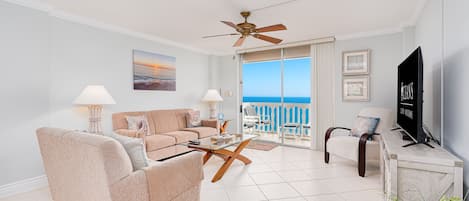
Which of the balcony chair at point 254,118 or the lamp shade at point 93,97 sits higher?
the lamp shade at point 93,97

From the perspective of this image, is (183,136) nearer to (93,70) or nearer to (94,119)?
(94,119)

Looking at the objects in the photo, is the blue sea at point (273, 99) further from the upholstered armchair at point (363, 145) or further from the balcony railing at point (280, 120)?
the upholstered armchair at point (363, 145)

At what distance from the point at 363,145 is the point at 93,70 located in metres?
4.18

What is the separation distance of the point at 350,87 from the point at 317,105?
711mm

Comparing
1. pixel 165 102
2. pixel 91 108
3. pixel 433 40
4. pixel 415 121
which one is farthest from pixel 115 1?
pixel 433 40

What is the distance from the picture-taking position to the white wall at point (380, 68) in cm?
382

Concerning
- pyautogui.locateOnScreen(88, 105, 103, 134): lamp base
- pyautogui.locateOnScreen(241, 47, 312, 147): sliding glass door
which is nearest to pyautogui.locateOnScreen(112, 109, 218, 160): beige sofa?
pyautogui.locateOnScreen(88, 105, 103, 134): lamp base

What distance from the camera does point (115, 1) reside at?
8.87 ft

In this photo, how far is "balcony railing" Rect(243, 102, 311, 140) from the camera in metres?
5.59

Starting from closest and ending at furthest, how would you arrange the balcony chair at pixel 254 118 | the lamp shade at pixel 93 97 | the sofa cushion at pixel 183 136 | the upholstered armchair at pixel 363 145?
the lamp shade at pixel 93 97 < the upholstered armchair at pixel 363 145 < the sofa cushion at pixel 183 136 < the balcony chair at pixel 254 118

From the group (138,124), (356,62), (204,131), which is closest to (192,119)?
(204,131)

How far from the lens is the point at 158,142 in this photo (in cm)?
339

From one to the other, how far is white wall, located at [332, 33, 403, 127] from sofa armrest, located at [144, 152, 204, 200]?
344 centimetres

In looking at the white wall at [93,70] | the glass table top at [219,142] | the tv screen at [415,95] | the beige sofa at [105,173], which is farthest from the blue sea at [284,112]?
the beige sofa at [105,173]
